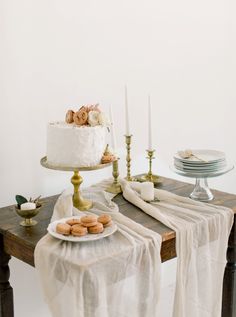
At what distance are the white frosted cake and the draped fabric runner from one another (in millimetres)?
137

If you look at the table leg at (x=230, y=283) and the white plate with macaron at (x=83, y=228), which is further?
the table leg at (x=230, y=283)

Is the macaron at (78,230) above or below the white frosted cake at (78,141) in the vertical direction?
below

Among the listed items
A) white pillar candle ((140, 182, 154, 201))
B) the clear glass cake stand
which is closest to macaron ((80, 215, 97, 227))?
white pillar candle ((140, 182, 154, 201))

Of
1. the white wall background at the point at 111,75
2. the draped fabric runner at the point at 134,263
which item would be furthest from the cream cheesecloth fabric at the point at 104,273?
the white wall background at the point at 111,75

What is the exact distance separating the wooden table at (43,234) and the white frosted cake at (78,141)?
0.63 feet

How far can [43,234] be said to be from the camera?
1.50 metres

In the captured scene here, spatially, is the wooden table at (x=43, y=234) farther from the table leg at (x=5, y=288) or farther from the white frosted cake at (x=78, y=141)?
the white frosted cake at (x=78, y=141)

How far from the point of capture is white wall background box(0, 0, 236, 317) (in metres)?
1.82

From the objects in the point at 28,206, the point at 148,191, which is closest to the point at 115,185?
the point at 148,191

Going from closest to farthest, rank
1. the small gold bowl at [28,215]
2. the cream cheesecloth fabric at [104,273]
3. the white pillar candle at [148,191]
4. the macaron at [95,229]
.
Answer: the cream cheesecloth fabric at [104,273] → the macaron at [95,229] → the small gold bowl at [28,215] → the white pillar candle at [148,191]

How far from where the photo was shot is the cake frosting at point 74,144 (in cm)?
156

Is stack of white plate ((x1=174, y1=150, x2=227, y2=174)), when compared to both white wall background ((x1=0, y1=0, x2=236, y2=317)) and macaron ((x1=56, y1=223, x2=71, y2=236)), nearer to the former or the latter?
white wall background ((x1=0, y1=0, x2=236, y2=317))

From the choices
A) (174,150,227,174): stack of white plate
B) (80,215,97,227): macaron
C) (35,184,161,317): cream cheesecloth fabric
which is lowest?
(35,184,161,317): cream cheesecloth fabric

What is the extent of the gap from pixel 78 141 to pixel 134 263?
387 millimetres
